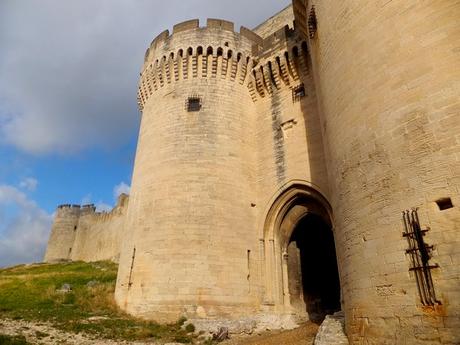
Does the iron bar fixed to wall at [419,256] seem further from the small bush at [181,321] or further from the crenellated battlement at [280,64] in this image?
the crenellated battlement at [280,64]

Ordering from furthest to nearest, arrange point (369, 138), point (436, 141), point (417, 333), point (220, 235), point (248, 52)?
point (248, 52) < point (220, 235) < point (369, 138) < point (436, 141) < point (417, 333)

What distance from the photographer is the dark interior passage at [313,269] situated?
1070 centimetres

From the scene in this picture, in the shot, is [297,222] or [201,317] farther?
[297,222]

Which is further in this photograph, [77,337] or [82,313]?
[82,313]

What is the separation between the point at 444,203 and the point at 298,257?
23.3 feet

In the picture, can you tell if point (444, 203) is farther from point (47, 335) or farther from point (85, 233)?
point (85, 233)

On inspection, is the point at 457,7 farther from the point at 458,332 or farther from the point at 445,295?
the point at 458,332

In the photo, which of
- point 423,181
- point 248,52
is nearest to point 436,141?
point 423,181

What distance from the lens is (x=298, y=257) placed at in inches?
444

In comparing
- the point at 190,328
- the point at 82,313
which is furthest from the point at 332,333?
the point at 82,313

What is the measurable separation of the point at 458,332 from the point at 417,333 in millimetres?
505

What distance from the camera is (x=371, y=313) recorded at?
525 centimetres

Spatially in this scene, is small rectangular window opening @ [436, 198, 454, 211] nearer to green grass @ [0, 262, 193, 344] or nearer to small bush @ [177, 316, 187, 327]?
green grass @ [0, 262, 193, 344]

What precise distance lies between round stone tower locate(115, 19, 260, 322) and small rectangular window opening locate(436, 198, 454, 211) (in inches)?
236
